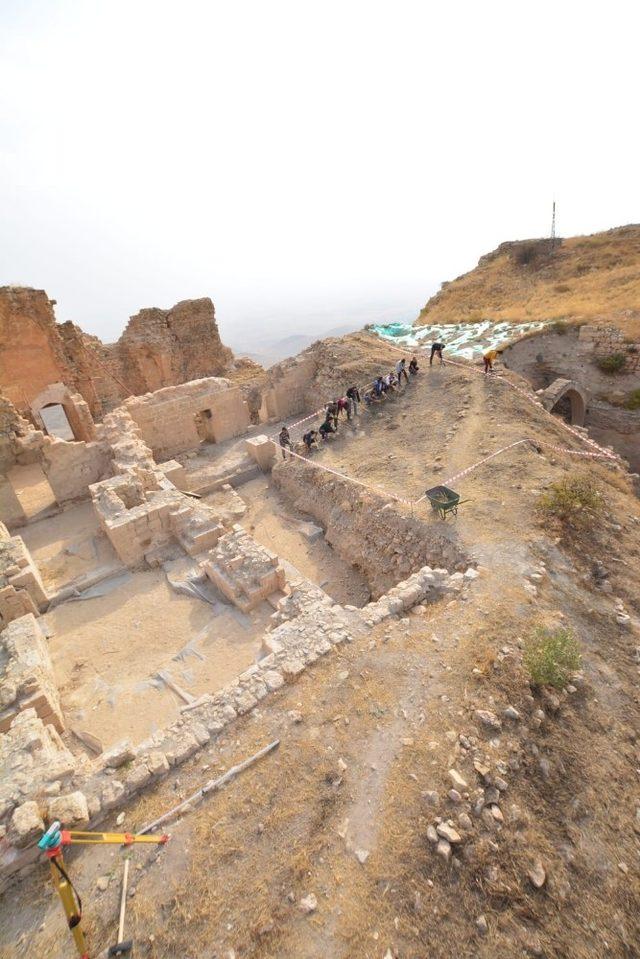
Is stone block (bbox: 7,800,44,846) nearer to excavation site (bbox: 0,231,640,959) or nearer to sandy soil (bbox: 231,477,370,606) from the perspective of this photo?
excavation site (bbox: 0,231,640,959)

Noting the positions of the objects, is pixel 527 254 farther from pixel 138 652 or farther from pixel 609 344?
pixel 138 652

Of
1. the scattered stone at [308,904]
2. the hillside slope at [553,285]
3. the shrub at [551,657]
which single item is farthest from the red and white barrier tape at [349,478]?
the hillside slope at [553,285]

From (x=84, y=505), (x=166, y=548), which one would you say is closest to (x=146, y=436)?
(x=84, y=505)

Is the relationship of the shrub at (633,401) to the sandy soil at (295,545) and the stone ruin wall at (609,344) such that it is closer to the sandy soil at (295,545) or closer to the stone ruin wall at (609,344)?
the stone ruin wall at (609,344)

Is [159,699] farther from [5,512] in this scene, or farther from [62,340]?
[62,340]

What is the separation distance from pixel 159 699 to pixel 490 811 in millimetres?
4886

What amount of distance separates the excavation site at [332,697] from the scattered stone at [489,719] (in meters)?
0.03

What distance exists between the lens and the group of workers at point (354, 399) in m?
14.2

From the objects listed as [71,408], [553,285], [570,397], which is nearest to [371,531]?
[570,397]

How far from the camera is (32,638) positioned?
705 cm

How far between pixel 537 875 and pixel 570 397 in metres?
16.1

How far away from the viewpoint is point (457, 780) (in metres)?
4.71

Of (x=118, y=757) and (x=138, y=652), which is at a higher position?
(x=118, y=757)

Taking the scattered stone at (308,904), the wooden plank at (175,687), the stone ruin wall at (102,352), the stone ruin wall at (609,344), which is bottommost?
the wooden plank at (175,687)
